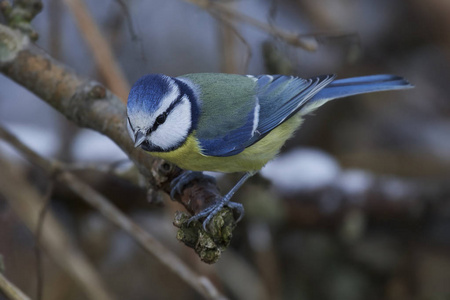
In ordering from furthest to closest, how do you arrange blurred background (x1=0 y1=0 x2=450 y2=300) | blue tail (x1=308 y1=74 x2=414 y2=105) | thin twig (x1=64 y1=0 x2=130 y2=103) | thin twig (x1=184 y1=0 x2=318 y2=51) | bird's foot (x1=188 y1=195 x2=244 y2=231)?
blurred background (x1=0 y1=0 x2=450 y2=300), thin twig (x1=64 y1=0 x2=130 y2=103), blue tail (x1=308 y1=74 x2=414 y2=105), thin twig (x1=184 y1=0 x2=318 y2=51), bird's foot (x1=188 y1=195 x2=244 y2=231)

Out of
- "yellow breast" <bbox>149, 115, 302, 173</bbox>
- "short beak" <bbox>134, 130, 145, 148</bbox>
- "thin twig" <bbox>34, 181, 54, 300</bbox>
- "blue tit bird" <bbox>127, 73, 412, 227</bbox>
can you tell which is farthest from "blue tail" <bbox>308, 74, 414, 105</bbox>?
"thin twig" <bbox>34, 181, 54, 300</bbox>

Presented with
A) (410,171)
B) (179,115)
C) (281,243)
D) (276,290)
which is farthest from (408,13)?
(179,115)

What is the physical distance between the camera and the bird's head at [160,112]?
1348mm

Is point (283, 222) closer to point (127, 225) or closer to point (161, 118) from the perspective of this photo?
point (127, 225)

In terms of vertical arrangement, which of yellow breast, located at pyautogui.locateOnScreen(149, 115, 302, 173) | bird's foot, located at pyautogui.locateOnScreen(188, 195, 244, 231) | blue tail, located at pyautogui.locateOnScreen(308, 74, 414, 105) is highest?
bird's foot, located at pyautogui.locateOnScreen(188, 195, 244, 231)

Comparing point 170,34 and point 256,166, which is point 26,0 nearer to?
point 256,166

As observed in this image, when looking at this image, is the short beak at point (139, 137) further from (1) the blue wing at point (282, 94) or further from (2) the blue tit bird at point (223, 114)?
(1) the blue wing at point (282, 94)

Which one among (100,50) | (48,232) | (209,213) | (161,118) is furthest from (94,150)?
(209,213)

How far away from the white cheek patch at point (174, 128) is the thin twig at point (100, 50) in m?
0.53

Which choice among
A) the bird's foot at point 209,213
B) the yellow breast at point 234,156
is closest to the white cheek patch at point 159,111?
the yellow breast at point 234,156

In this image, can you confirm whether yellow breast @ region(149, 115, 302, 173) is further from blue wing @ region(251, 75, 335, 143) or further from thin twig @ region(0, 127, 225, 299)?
thin twig @ region(0, 127, 225, 299)

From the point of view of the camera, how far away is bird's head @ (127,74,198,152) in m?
1.35

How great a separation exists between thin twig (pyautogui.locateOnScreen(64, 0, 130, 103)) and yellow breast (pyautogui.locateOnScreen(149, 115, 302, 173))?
23.3 inches

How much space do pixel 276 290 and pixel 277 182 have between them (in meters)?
0.49
